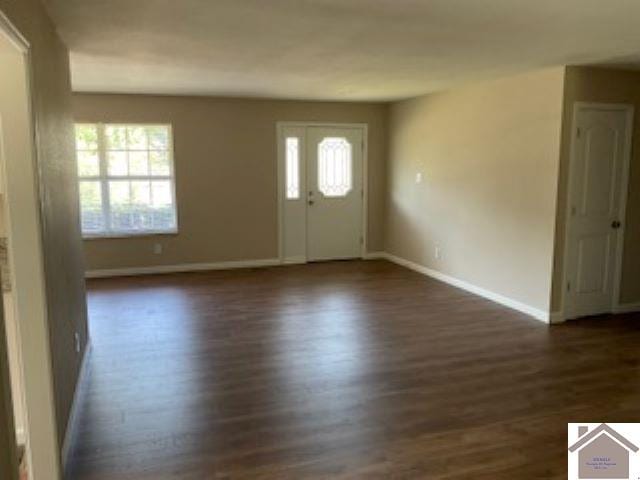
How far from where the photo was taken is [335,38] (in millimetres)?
3285

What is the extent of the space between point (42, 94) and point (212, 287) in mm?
3676

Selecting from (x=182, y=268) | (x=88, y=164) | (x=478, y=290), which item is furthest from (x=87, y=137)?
(x=478, y=290)

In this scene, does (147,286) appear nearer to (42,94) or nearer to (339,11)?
(42,94)

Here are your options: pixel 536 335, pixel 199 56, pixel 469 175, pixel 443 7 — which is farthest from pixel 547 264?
pixel 199 56

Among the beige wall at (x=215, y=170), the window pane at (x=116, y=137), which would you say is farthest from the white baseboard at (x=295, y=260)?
the window pane at (x=116, y=137)

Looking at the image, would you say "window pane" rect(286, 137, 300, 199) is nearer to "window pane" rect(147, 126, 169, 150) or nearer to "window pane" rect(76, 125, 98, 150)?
"window pane" rect(147, 126, 169, 150)

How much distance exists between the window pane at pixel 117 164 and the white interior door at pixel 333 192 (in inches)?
97.4

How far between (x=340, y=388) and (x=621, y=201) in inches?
135

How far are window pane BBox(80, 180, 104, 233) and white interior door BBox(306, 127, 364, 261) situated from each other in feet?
9.25

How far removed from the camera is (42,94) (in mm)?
2518

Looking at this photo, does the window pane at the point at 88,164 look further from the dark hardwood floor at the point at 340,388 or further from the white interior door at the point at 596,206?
the white interior door at the point at 596,206

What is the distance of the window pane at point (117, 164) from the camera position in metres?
6.32

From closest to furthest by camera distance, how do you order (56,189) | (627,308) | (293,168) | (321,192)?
(56,189)
(627,308)
(293,168)
(321,192)

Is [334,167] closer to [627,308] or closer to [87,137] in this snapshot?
[87,137]
